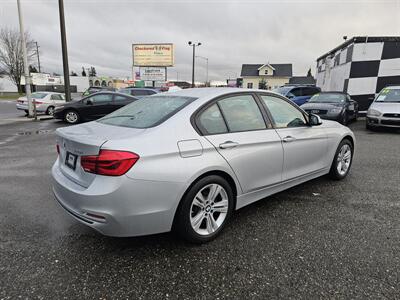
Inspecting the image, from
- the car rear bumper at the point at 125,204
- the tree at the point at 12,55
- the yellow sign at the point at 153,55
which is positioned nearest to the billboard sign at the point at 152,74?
the yellow sign at the point at 153,55


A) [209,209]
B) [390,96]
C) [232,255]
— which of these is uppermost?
[390,96]

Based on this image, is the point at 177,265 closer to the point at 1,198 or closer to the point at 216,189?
the point at 216,189

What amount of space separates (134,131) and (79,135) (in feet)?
1.70

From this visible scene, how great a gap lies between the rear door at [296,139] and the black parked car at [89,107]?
888 centimetres

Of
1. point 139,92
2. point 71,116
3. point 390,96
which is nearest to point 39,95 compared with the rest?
point 71,116

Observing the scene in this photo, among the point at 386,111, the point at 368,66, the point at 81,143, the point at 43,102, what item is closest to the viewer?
the point at 81,143

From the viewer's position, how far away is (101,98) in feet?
37.0

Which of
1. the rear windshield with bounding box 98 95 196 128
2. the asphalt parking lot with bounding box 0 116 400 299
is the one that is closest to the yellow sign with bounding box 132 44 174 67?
the rear windshield with bounding box 98 95 196 128

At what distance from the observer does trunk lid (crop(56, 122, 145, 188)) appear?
7.06ft

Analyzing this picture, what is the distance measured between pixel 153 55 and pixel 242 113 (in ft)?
123

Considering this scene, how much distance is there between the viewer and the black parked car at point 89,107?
1104cm

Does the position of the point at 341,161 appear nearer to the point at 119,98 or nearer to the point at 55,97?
the point at 119,98

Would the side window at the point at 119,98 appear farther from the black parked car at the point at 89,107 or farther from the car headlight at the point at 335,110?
the car headlight at the point at 335,110

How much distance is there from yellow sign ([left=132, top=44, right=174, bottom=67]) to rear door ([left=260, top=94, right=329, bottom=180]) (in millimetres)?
35955
